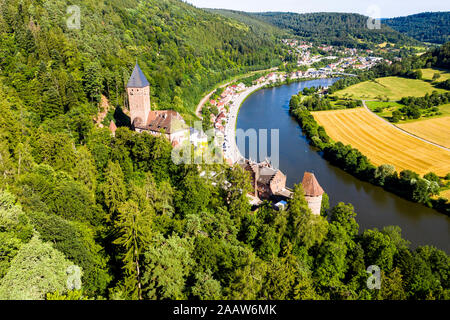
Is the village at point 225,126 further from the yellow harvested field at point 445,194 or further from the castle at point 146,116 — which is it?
the yellow harvested field at point 445,194

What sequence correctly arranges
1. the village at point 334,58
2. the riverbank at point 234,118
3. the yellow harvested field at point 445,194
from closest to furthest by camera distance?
the yellow harvested field at point 445,194
the riverbank at point 234,118
the village at point 334,58

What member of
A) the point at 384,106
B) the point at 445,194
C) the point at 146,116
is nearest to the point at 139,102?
the point at 146,116

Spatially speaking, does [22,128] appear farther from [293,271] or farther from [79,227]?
[293,271]

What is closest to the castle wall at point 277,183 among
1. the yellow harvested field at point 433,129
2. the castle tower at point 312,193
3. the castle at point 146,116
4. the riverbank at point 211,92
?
the castle tower at point 312,193

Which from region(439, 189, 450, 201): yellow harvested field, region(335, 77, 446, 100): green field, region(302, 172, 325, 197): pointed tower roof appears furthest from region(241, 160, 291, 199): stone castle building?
region(335, 77, 446, 100): green field

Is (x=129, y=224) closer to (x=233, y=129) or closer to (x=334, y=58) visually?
(x=233, y=129)
